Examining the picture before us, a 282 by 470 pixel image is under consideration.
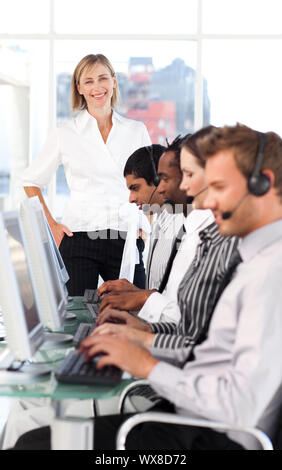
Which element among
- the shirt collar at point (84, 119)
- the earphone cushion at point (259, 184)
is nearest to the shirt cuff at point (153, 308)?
the earphone cushion at point (259, 184)

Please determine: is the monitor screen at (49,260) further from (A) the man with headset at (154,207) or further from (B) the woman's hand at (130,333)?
(A) the man with headset at (154,207)

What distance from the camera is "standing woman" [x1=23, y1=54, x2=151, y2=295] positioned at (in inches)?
156

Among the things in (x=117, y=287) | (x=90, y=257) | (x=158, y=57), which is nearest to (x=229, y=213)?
(x=117, y=287)

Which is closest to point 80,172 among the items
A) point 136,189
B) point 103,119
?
point 103,119

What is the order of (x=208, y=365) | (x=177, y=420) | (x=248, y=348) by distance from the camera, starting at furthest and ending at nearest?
(x=208, y=365) < (x=177, y=420) < (x=248, y=348)

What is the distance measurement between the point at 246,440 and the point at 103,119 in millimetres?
2572

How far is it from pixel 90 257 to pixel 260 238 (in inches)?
85.2

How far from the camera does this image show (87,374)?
6.15 ft

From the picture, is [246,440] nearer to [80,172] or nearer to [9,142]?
[80,172]

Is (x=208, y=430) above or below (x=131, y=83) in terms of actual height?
below

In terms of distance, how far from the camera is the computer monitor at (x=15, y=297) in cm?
184

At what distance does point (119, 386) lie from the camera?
1.89 meters

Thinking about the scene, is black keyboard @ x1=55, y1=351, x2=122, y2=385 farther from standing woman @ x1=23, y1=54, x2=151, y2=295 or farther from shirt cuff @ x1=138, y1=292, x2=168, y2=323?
standing woman @ x1=23, y1=54, x2=151, y2=295

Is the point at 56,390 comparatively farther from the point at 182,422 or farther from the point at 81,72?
the point at 81,72
